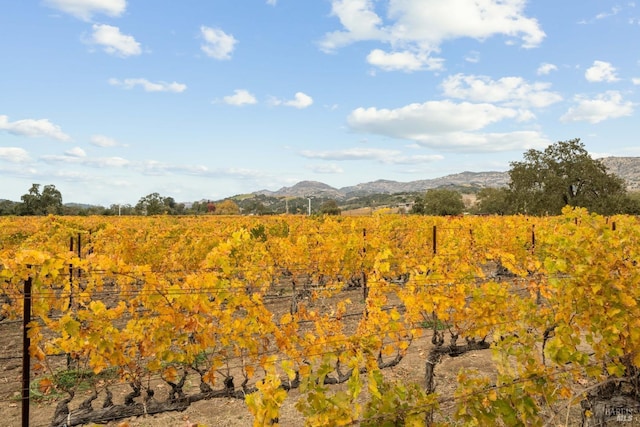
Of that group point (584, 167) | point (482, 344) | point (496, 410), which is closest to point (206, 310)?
point (496, 410)

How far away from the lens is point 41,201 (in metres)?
48.3

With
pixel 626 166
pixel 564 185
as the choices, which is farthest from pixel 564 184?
pixel 626 166

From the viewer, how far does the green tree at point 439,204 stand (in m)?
47.3

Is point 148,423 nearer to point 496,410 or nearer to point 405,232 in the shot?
point 496,410

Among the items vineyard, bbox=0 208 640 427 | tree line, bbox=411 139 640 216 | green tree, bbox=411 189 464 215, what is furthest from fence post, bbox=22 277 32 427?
green tree, bbox=411 189 464 215

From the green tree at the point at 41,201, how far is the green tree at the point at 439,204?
4191 centimetres

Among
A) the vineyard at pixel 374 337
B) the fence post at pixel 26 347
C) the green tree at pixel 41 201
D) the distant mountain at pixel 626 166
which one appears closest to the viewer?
the vineyard at pixel 374 337

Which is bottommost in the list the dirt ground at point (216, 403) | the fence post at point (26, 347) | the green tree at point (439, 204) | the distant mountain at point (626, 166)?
the dirt ground at point (216, 403)

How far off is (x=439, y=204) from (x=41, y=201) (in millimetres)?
46604

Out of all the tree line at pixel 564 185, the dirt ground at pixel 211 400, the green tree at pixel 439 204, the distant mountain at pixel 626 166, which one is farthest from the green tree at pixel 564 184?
the distant mountain at pixel 626 166

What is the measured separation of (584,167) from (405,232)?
2711 cm

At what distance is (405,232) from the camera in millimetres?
14273

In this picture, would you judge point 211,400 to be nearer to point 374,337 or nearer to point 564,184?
point 374,337

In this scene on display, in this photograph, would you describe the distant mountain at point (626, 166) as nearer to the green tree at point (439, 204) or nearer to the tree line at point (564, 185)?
the green tree at point (439, 204)
